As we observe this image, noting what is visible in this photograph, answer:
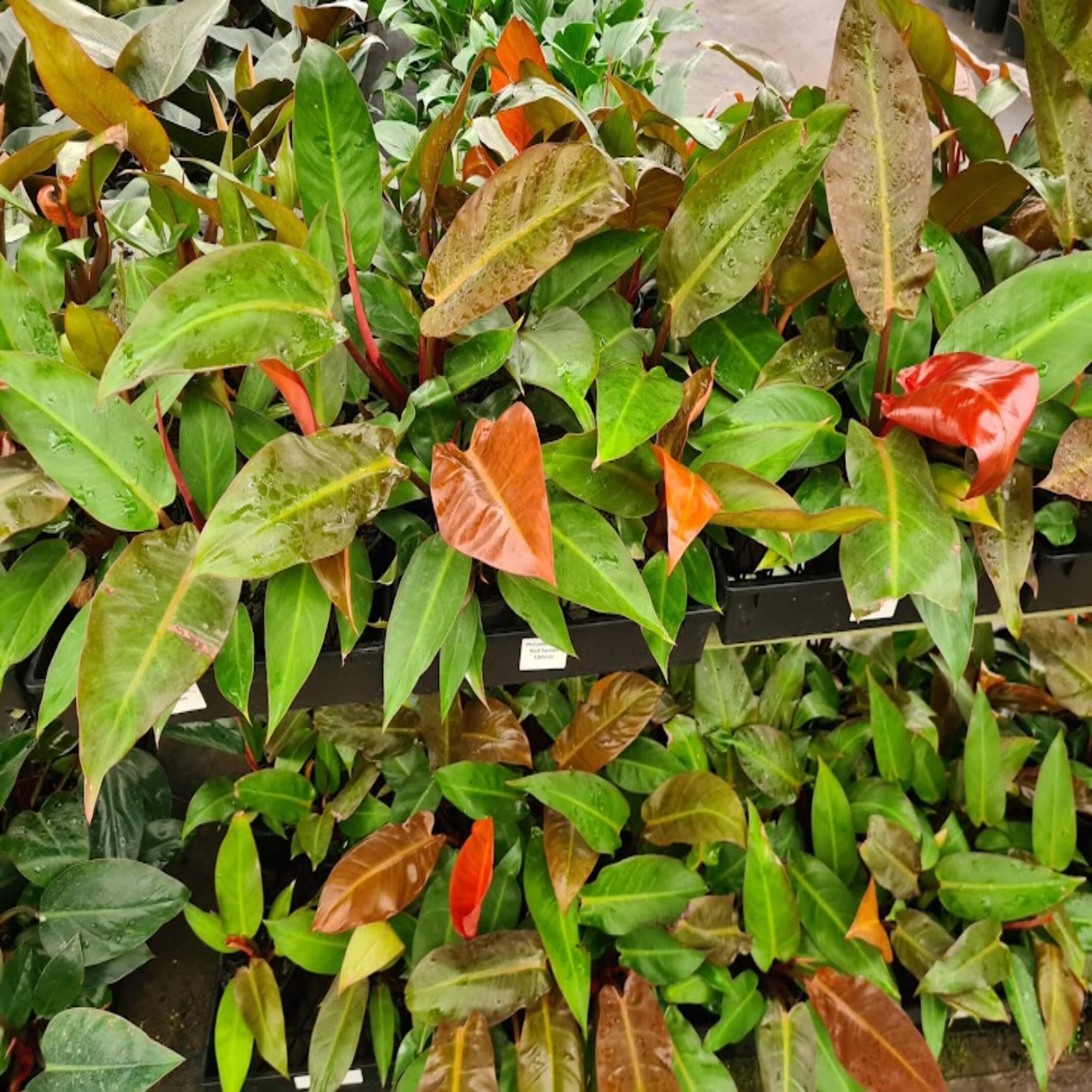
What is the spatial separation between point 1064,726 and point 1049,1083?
0.54 m

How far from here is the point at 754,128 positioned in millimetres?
880

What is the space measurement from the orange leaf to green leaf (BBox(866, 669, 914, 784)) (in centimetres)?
18

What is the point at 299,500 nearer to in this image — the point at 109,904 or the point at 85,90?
the point at 85,90

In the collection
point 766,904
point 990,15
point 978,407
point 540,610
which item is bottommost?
point 766,904

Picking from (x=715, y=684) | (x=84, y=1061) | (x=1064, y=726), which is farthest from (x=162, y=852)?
(x=1064, y=726)

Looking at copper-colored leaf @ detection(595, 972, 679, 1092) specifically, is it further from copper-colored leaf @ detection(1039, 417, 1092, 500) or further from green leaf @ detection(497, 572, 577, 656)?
copper-colored leaf @ detection(1039, 417, 1092, 500)

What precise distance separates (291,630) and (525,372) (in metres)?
0.31

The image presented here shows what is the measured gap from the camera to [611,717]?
1.14m

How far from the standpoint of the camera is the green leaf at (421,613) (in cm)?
78

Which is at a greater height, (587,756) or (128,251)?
(128,251)

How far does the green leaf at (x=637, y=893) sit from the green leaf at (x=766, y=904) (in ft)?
0.23

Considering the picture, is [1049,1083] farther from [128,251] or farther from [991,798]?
[128,251]

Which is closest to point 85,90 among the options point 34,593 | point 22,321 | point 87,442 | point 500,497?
point 22,321

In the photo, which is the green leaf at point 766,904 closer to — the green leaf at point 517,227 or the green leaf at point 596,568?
the green leaf at point 596,568
